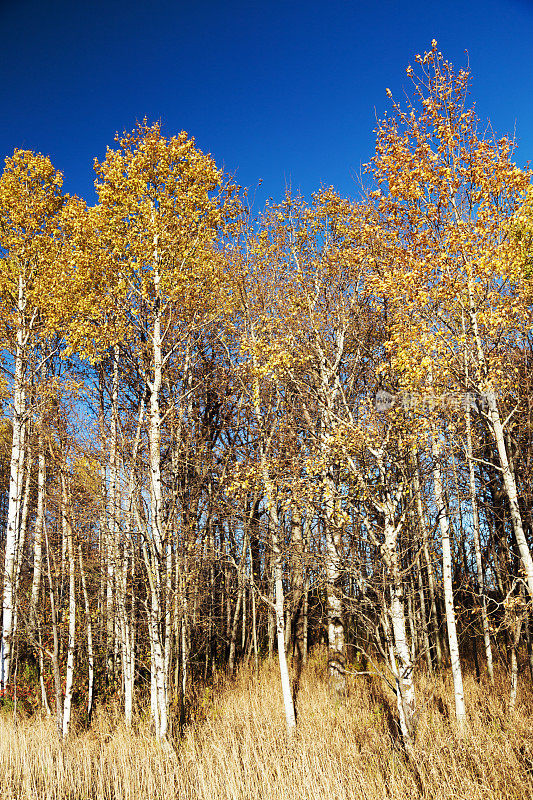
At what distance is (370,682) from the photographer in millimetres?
10992

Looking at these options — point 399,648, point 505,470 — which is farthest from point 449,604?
point 505,470

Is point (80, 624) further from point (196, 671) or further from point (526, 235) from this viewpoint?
point (526, 235)

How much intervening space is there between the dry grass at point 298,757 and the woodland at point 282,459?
6 cm

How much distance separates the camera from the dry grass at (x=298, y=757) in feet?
18.1

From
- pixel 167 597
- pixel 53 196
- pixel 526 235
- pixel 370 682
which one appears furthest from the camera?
Result: pixel 53 196

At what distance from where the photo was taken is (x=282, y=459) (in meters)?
9.65

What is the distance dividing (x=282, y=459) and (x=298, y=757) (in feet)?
15.8

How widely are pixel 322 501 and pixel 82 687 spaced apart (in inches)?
328

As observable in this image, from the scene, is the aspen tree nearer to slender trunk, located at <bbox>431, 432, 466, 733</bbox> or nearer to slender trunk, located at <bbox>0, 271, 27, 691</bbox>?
slender trunk, located at <bbox>0, 271, 27, 691</bbox>

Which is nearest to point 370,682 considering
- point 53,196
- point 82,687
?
point 82,687

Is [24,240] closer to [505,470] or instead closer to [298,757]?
[505,470]

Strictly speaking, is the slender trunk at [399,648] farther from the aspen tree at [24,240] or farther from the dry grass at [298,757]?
the aspen tree at [24,240]

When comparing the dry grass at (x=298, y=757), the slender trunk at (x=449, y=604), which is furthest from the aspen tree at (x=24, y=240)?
the slender trunk at (x=449, y=604)

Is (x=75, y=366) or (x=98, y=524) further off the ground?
(x=75, y=366)
